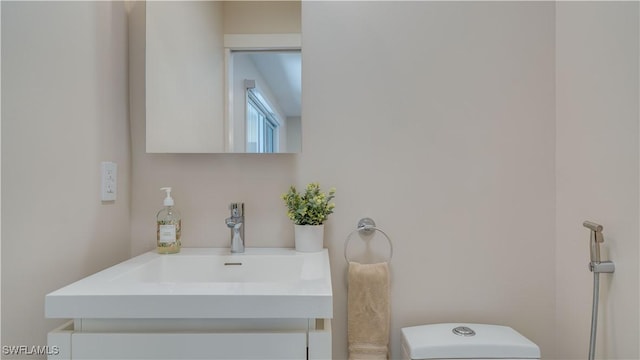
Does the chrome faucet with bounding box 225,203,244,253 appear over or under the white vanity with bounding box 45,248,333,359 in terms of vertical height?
over

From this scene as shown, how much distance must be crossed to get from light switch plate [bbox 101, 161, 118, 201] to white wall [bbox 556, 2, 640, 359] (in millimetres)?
1487

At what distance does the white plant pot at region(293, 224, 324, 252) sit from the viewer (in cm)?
125

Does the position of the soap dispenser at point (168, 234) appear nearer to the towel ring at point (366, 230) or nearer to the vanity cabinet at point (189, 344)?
the vanity cabinet at point (189, 344)

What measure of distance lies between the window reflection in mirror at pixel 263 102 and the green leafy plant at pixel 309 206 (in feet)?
0.51

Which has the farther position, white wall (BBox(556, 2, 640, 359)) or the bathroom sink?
white wall (BBox(556, 2, 640, 359))

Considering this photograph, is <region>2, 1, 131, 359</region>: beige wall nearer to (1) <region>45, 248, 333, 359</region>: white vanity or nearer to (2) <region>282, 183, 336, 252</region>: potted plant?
(1) <region>45, 248, 333, 359</region>: white vanity

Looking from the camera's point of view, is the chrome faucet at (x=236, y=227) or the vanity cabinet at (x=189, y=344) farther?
the chrome faucet at (x=236, y=227)

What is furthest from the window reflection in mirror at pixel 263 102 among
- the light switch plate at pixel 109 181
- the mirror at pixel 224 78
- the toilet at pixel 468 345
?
the toilet at pixel 468 345

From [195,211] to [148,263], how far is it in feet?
0.88

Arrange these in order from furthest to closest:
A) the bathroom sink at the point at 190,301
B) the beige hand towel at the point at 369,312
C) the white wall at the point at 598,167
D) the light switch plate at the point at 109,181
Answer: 1. the beige hand towel at the point at 369,312
2. the light switch plate at the point at 109,181
3. the white wall at the point at 598,167
4. the bathroom sink at the point at 190,301

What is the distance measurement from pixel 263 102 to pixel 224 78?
156mm

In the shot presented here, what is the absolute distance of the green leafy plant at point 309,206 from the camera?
1260 mm

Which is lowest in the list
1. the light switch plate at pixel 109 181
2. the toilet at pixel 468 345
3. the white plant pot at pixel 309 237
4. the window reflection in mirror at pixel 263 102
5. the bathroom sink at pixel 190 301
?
the toilet at pixel 468 345

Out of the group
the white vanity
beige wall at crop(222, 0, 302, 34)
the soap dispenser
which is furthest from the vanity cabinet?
beige wall at crop(222, 0, 302, 34)
